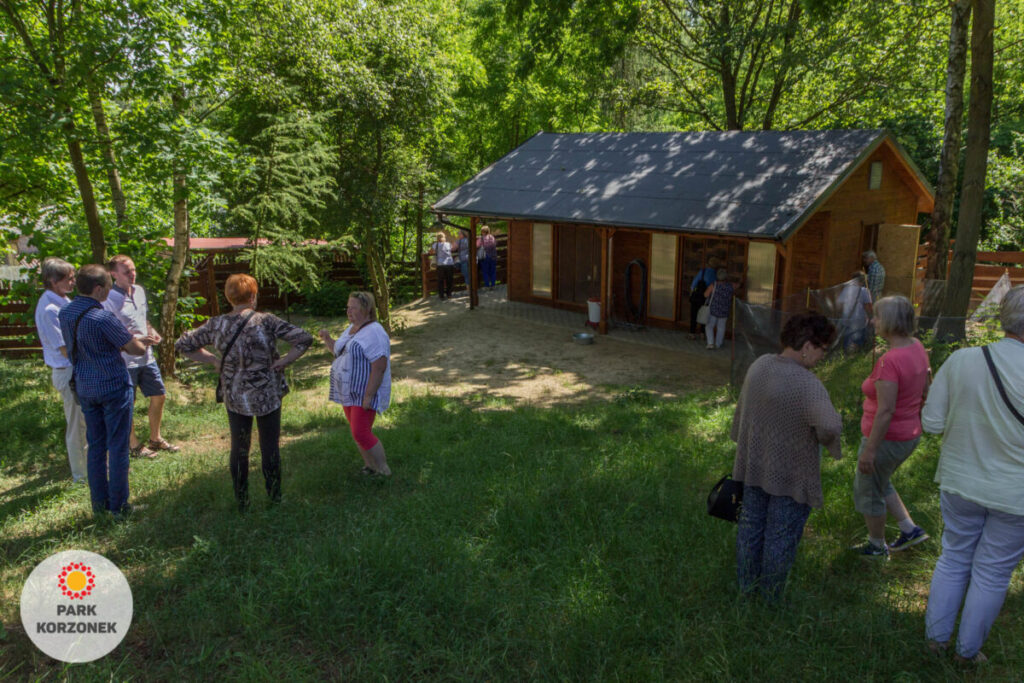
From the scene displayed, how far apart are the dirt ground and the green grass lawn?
3.83 metres

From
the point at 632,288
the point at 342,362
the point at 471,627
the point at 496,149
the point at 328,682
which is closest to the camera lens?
the point at 328,682

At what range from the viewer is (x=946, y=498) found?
3.58m

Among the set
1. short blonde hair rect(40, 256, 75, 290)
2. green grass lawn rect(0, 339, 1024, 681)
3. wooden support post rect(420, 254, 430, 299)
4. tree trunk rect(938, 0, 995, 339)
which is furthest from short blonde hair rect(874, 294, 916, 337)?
wooden support post rect(420, 254, 430, 299)

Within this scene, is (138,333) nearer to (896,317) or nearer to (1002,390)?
(896,317)

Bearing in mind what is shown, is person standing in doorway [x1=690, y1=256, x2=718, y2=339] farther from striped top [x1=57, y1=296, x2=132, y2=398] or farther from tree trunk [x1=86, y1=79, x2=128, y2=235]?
striped top [x1=57, y1=296, x2=132, y2=398]

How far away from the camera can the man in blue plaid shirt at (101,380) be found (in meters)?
5.10

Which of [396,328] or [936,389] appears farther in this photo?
[396,328]

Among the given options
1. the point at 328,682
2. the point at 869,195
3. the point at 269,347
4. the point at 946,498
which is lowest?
the point at 328,682

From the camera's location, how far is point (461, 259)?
1997 centimetres

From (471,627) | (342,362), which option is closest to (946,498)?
(471,627)

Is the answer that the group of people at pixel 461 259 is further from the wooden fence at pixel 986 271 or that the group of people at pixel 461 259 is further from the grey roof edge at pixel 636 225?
the wooden fence at pixel 986 271

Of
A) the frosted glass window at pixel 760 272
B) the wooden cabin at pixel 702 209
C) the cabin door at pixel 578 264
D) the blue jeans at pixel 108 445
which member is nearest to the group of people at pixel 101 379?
the blue jeans at pixel 108 445

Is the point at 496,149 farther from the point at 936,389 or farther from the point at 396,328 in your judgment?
the point at 936,389

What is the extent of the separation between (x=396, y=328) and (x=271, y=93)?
5.52 meters
